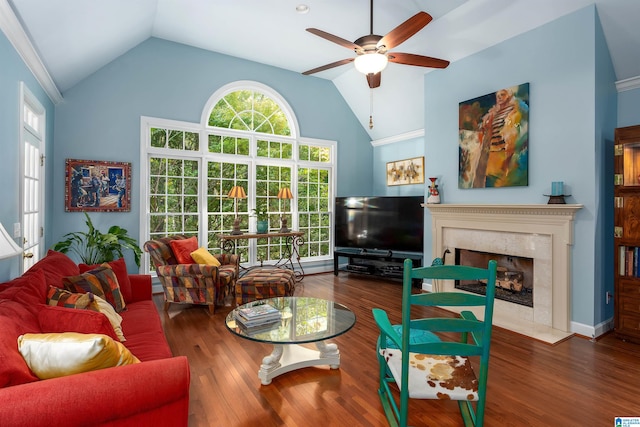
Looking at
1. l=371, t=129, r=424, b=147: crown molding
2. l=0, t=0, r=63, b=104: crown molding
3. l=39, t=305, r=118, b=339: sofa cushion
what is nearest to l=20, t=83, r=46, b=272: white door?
l=0, t=0, r=63, b=104: crown molding

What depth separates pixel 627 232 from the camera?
326cm

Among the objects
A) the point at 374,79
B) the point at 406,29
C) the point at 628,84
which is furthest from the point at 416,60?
the point at 628,84

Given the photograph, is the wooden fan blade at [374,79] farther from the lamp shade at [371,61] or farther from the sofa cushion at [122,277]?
the sofa cushion at [122,277]

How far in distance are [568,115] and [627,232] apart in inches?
50.4

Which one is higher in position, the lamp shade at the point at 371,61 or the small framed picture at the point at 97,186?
the lamp shade at the point at 371,61

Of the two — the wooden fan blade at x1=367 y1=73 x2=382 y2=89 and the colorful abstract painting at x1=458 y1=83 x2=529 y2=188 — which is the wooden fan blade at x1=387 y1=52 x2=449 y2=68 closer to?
the wooden fan blade at x1=367 y1=73 x2=382 y2=89

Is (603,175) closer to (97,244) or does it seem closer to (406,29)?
(406,29)

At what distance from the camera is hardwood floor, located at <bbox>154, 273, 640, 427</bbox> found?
2.09 m

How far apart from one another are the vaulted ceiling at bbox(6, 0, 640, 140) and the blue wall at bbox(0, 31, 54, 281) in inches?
10.6

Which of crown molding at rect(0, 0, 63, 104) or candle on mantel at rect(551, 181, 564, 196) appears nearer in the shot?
crown molding at rect(0, 0, 63, 104)

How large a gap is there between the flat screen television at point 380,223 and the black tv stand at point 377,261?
5.1 inches

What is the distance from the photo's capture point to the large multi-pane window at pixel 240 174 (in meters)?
5.06

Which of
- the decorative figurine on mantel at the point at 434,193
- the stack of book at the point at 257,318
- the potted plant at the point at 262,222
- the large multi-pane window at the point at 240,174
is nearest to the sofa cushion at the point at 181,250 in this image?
the large multi-pane window at the point at 240,174

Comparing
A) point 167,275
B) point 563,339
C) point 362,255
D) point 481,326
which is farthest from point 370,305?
point 481,326
